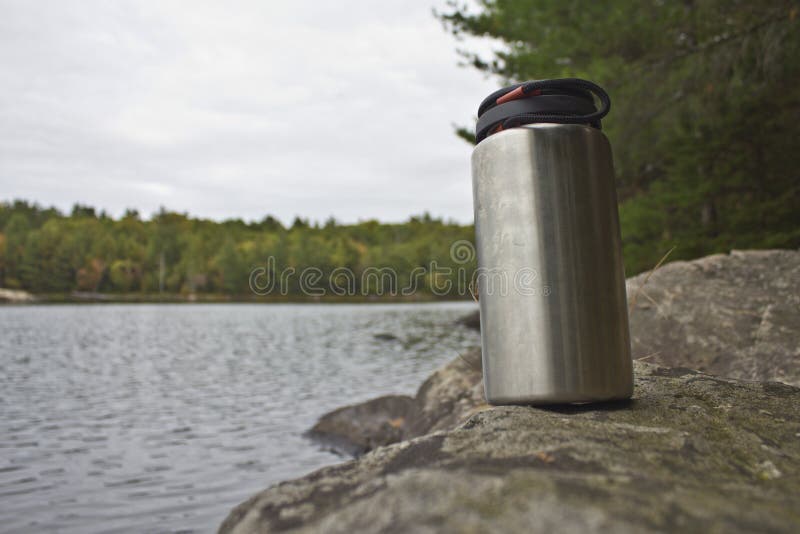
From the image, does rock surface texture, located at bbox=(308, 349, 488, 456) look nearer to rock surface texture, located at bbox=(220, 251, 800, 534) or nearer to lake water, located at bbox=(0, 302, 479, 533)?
lake water, located at bbox=(0, 302, 479, 533)

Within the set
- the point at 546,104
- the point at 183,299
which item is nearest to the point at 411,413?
the point at 546,104

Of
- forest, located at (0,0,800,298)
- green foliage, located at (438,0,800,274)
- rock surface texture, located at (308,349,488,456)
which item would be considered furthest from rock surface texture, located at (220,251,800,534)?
green foliage, located at (438,0,800,274)

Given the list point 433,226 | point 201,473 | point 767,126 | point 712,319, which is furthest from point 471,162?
point 433,226

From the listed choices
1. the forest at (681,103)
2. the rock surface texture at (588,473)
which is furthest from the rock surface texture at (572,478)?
the forest at (681,103)

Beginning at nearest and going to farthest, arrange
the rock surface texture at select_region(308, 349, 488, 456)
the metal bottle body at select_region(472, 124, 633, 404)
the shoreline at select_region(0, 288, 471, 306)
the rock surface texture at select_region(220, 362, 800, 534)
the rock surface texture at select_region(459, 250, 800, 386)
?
the rock surface texture at select_region(220, 362, 800, 534)
the metal bottle body at select_region(472, 124, 633, 404)
the rock surface texture at select_region(459, 250, 800, 386)
the rock surface texture at select_region(308, 349, 488, 456)
the shoreline at select_region(0, 288, 471, 306)

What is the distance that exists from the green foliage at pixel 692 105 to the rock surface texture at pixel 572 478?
21.7 feet

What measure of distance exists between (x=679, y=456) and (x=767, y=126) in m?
10.6

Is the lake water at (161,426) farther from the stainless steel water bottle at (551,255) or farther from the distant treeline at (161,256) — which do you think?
the distant treeline at (161,256)

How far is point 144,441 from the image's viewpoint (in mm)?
8242

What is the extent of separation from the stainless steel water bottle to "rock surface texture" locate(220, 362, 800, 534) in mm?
126

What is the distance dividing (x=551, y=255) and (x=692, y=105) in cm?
782

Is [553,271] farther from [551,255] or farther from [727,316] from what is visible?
[727,316]

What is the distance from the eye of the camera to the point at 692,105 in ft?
27.6

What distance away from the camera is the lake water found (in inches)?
218
